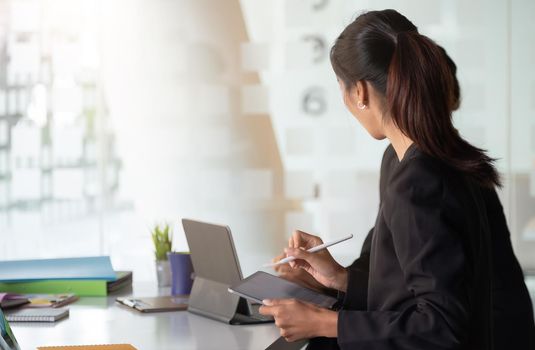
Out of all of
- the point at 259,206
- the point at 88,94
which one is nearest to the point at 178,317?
the point at 259,206

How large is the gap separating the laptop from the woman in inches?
20.9

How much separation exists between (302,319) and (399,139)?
0.44m

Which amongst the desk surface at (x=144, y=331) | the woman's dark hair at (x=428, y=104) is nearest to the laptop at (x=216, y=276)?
the desk surface at (x=144, y=331)

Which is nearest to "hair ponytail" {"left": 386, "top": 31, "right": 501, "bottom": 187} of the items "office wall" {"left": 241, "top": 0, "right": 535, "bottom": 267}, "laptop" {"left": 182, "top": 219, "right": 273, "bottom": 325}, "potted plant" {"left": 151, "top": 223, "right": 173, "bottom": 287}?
"laptop" {"left": 182, "top": 219, "right": 273, "bottom": 325}

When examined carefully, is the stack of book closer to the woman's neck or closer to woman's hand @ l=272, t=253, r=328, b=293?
woman's hand @ l=272, t=253, r=328, b=293

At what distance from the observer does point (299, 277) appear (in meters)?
2.38

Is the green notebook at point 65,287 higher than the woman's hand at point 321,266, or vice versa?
the woman's hand at point 321,266

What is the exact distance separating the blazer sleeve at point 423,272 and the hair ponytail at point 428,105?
0.18 feet

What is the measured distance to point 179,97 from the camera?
5348mm

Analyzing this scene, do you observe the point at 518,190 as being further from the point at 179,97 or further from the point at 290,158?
the point at 179,97

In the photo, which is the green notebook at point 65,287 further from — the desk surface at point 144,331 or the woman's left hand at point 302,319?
the woman's left hand at point 302,319

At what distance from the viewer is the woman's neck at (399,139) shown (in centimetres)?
174

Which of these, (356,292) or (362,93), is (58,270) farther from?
(362,93)

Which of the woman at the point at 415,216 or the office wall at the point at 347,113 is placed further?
the office wall at the point at 347,113
